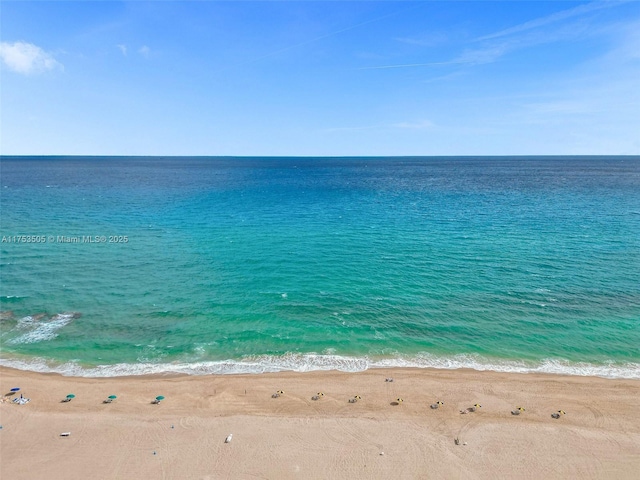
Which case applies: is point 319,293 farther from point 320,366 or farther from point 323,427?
point 323,427

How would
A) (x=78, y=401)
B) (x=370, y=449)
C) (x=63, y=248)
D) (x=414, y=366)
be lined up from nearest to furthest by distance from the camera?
(x=370, y=449), (x=78, y=401), (x=414, y=366), (x=63, y=248)

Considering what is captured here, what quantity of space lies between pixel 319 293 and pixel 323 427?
2126cm

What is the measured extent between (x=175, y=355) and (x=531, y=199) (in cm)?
11720

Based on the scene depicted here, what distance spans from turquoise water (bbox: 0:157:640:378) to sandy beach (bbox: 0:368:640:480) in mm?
2679

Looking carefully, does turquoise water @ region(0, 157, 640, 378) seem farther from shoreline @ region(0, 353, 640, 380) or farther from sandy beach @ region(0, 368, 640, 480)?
sandy beach @ region(0, 368, 640, 480)

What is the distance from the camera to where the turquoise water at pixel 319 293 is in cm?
3622

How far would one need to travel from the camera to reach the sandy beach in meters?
24.0

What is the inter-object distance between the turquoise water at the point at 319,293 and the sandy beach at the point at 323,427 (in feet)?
8.79

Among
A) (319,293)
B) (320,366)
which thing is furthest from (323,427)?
(319,293)

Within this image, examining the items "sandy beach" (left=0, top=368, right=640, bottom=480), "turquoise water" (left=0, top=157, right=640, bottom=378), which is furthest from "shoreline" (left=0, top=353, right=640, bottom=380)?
"sandy beach" (left=0, top=368, right=640, bottom=480)

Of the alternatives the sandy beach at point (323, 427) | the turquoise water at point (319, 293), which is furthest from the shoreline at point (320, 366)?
the sandy beach at point (323, 427)

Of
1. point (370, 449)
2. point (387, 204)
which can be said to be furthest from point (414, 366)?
point (387, 204)

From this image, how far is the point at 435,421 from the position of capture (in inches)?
1108

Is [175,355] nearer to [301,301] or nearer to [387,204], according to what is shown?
[301,301]
